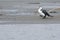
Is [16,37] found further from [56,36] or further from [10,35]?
[56,36]

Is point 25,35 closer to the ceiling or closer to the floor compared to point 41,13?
closer to the ceiling

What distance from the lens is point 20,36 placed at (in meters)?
6.31

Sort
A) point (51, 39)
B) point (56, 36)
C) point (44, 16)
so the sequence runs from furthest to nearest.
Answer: point (44, 16) < point (56, 36) < point (51, 39)

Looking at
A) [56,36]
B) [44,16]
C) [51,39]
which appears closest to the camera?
[51,39]

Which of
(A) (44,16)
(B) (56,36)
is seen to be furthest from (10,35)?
(A) (44,16)

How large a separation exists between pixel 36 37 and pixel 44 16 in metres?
6.66

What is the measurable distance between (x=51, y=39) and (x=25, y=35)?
0.83 metres

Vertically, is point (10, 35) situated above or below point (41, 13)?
above

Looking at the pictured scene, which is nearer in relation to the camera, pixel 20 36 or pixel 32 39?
pixel 32 39

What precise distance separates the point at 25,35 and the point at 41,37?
0.45 meters

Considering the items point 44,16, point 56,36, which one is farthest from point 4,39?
A: point 44,16

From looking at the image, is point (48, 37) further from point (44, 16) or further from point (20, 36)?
point (44, 16)

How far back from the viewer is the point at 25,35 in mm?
6430

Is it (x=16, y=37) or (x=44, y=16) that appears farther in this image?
(x=44, y=16)
